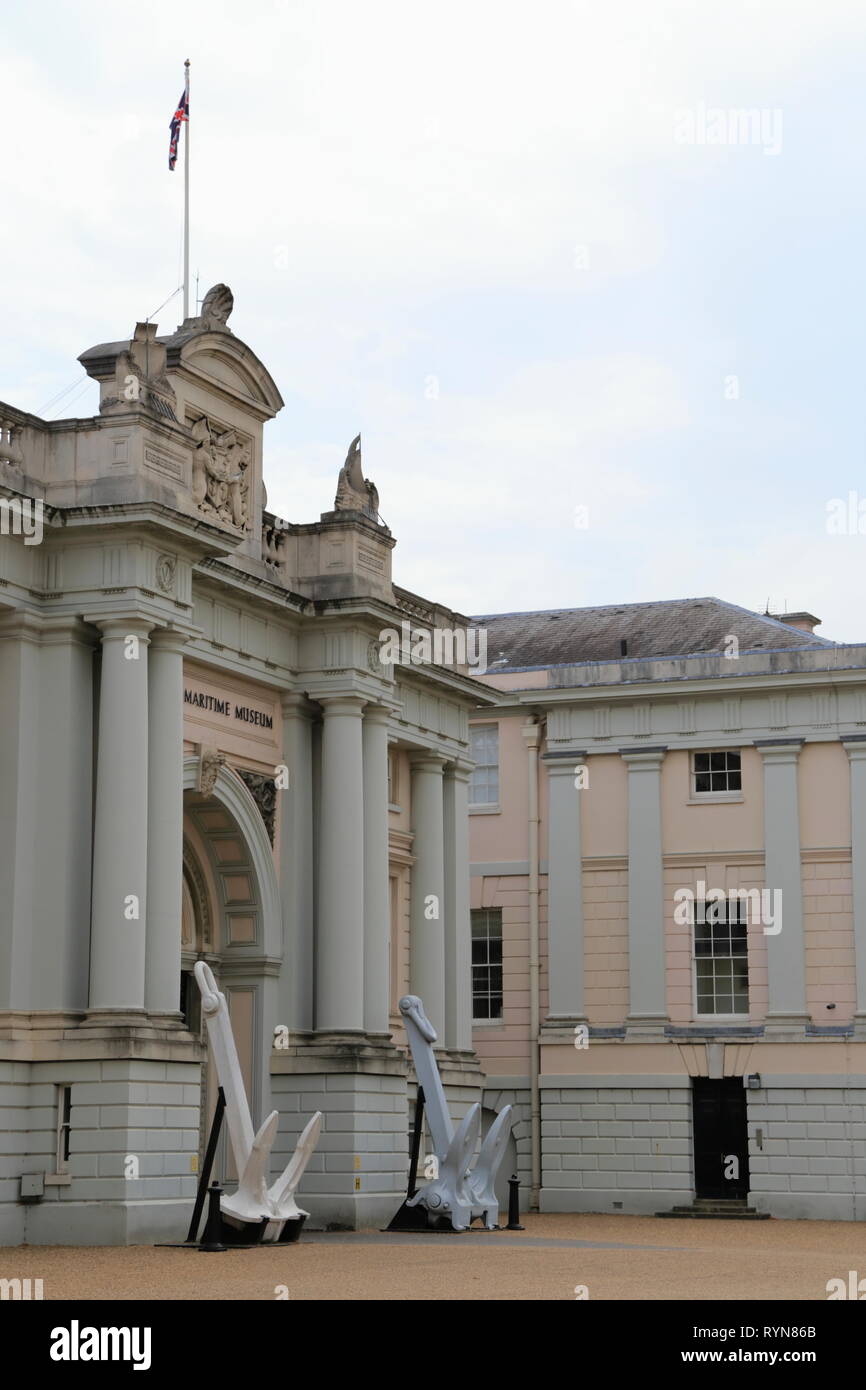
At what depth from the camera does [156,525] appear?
76.0 ft

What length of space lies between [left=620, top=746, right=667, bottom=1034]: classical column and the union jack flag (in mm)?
14424

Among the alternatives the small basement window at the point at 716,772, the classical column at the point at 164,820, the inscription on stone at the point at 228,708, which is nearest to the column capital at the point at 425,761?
the inscription on stone at the point at 228,708

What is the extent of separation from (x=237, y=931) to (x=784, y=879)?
11.6m

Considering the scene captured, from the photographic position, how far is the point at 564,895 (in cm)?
3719

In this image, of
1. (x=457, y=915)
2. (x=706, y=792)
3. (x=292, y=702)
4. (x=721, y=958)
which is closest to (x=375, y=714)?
(x=292, y=702)

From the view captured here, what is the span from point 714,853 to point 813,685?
3.31 meters

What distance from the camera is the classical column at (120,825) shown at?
22.7 meters

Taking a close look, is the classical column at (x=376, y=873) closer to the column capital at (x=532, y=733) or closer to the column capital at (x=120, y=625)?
the column capital at (x=120, y=625)

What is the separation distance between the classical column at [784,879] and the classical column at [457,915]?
5.61 m

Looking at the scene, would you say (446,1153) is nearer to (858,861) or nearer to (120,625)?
(120,625)

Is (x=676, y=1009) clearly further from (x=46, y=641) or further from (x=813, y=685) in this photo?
(x=46, y=641)

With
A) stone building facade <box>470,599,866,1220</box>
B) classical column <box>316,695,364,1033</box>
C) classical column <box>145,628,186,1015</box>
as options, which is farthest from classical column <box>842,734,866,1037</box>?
classical column <box>145,628,186,1015</box>

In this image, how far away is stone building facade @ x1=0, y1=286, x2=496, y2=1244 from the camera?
890 inches

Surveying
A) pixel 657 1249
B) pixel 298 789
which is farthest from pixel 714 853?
pixel 657 1249
